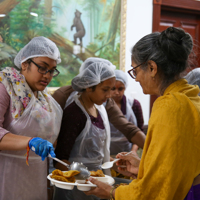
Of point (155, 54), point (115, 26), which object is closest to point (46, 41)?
point (155, 54)

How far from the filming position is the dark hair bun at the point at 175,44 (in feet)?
3.18

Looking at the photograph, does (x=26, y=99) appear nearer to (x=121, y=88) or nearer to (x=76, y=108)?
(x=76, y=108)

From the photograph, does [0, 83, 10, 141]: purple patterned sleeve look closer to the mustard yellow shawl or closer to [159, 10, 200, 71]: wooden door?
the mustard yellow shawl

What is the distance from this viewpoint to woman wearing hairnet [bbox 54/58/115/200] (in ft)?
4.78

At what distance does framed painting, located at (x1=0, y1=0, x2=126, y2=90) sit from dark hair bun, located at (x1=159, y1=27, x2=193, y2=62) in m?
1.68

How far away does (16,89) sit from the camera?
4.24 ft

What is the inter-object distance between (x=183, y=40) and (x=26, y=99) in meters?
0.85

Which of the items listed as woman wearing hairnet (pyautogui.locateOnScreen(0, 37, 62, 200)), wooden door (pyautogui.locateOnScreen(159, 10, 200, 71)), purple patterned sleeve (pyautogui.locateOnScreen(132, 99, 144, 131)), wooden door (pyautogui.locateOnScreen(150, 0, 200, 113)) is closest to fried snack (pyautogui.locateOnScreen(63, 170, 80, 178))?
woman wearing hairnet (pyautogui.locateOnScreen(0, 37, 62, 200))

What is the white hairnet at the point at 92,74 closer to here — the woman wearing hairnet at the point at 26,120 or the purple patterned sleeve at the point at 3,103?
the woman wearing hairnet at the point at 26,120

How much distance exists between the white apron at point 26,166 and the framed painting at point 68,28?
1106 millimetres

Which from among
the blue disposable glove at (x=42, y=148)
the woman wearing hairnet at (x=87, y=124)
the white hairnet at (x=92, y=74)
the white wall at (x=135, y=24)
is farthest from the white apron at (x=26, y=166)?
the white wall at (x=135, y=24)

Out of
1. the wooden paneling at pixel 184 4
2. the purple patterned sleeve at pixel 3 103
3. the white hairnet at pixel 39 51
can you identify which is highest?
the wooden paneling at pixel 184 4

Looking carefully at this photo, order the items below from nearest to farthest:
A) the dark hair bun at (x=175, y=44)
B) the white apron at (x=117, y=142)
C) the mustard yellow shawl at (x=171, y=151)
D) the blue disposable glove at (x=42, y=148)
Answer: the mustard yellow shawl at (x=171, y=151)
the dark hair bun at (x=175, y=44)
the blue disposable glove at (x=42, y=148)
the white apron at (x=117, y=142)

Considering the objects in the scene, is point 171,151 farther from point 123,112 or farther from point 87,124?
point 123,112
